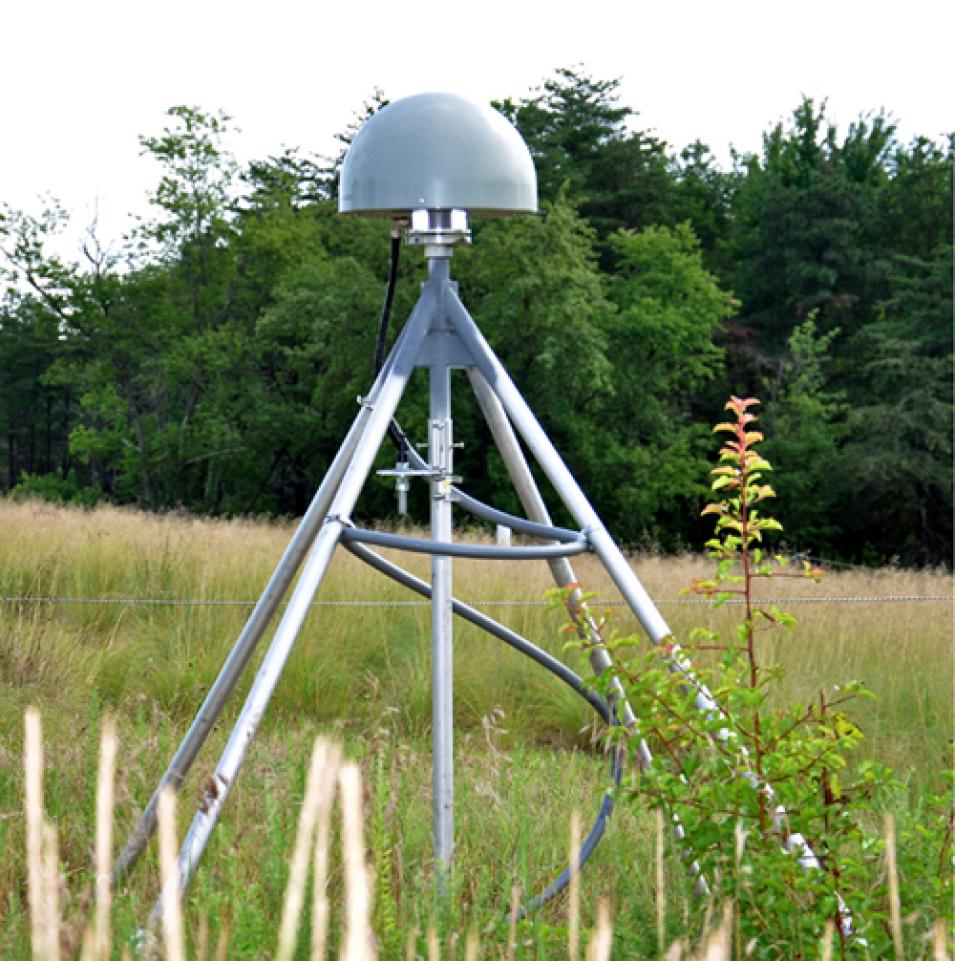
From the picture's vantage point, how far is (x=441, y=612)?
2.56m

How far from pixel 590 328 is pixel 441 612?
64.0ft

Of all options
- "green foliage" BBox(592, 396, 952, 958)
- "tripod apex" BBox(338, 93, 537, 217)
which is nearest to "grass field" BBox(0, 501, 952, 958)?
"green foliage" BBox(592, 396, 952, 958)

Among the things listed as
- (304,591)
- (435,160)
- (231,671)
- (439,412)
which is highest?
(435,160)

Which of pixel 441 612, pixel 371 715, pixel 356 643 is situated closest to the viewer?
pixel 441 612

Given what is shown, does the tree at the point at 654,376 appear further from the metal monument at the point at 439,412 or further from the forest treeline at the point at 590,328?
the metal monument at the point at 439,412

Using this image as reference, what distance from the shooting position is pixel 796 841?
6.77 feet

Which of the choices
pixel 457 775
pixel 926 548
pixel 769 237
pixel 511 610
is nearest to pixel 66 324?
pixel 769 237

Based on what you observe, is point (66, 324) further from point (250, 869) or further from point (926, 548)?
point (250, 869)

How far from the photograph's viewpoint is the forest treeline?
22.6m

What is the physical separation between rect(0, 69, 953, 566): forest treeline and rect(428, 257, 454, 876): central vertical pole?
722 inches

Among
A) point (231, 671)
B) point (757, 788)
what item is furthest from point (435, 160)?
point (757, 788)

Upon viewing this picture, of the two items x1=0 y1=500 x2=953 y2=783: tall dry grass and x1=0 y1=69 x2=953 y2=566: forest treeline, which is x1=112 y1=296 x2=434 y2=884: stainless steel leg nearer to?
x1=0 y1=500 x2=953 y2=783: tall dry grass

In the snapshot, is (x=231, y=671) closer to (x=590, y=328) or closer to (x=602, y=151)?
(x=590, y=328)

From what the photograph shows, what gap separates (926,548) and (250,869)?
2339cm
